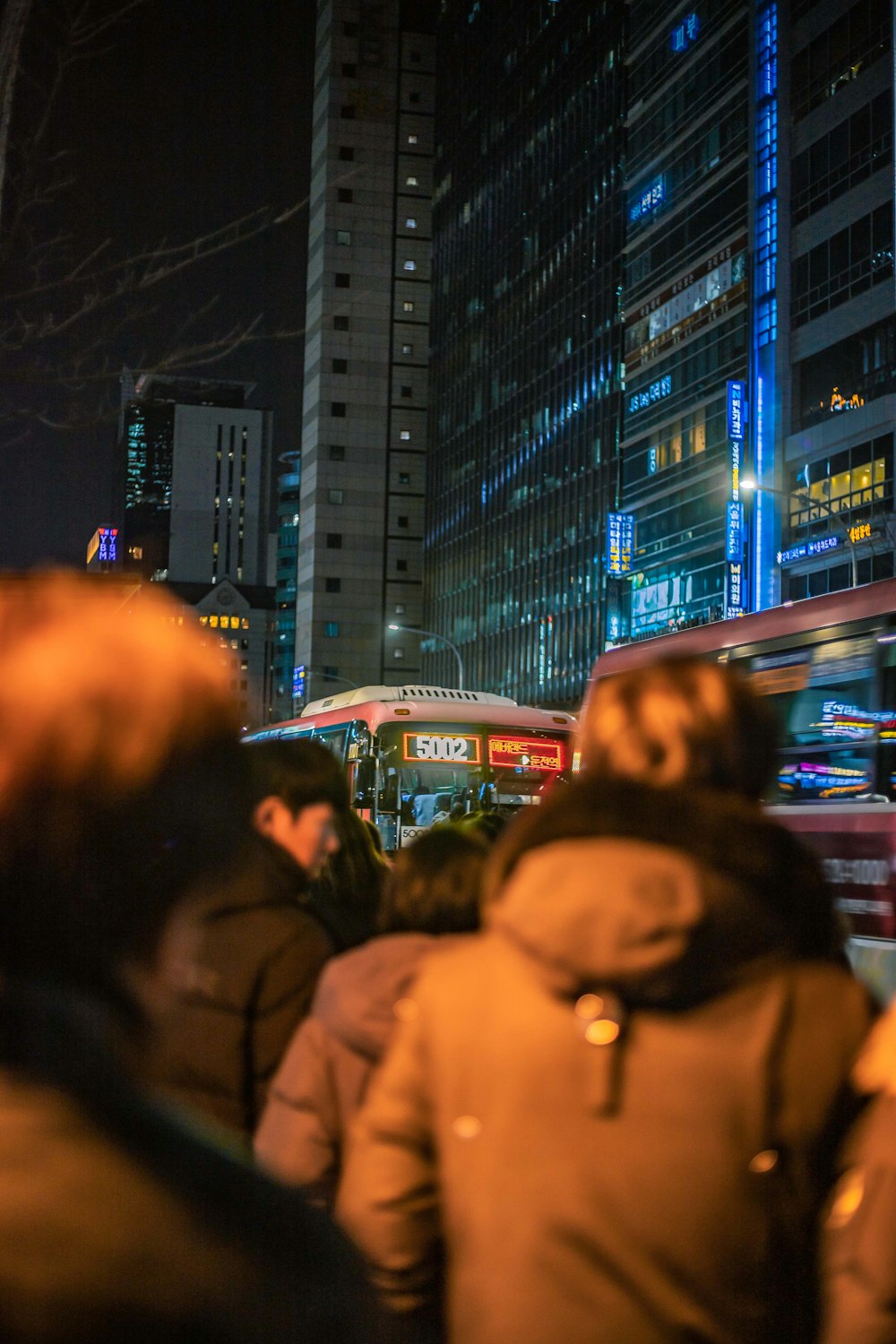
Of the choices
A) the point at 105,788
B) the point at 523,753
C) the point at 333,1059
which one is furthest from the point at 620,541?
the point at 105,788

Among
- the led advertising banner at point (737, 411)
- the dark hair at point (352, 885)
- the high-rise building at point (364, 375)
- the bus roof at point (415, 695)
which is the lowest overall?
the dark hair at point (352, 885)

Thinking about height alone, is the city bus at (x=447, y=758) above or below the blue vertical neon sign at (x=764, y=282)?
below

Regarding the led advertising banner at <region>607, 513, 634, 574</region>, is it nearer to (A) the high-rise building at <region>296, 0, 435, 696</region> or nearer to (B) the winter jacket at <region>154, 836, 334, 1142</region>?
(A) the high-rise building at <region>296, 0, 435, 696</region>

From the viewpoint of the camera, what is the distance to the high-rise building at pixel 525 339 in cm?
8238

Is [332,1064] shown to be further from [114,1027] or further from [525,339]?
[525,339]

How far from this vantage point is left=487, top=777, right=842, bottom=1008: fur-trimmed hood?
1885 mm

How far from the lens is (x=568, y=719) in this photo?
19938 mm

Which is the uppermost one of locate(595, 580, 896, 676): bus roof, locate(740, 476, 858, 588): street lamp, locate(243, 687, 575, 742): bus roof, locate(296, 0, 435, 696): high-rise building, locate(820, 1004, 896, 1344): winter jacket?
locate(296, 0, 435, 696): high-rise building

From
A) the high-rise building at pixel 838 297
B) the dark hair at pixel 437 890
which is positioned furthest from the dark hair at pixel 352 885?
the high-rise building at pixel 838 297

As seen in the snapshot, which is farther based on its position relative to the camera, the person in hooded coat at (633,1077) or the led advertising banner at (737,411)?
the led advertising banner at (737,411)

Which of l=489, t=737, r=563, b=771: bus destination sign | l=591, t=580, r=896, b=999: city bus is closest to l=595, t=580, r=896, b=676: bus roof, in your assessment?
l=591, t=580, r=896, b=999: city bus

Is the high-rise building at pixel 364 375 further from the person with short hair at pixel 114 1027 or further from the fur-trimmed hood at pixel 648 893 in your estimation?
the person with short hair at pixel 114 1027

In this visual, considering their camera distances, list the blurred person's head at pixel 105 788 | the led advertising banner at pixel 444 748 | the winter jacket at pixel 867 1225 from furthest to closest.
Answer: the led advertising banner at pixel 444 748 → the winter jacket at pixel 867 1225 → the blurred person's head at pixel 105 788

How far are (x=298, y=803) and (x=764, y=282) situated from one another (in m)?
57.2
